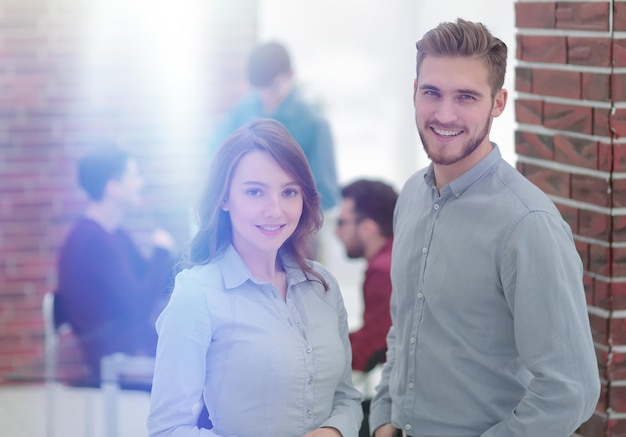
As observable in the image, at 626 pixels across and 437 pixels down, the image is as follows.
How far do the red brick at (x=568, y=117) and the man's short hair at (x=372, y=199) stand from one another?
1.47 m

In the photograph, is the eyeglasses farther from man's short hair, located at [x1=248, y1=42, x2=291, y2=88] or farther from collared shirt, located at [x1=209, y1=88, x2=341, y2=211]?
man's short hair, located at [x1=248, y1=42, x2=291, y2=88]

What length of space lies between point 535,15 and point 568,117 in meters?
0.27

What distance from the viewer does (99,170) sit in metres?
3.83

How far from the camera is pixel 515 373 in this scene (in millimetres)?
1752

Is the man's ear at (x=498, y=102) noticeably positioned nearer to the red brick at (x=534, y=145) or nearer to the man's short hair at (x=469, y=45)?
the man's short hair at (x=469, y=45)

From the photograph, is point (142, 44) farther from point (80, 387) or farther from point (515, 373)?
point (515, 373)

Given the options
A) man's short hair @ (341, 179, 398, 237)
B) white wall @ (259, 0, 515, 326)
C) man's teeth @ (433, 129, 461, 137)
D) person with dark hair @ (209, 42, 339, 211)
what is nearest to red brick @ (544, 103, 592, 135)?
man's teeth @ (433, 129, 461, 137)

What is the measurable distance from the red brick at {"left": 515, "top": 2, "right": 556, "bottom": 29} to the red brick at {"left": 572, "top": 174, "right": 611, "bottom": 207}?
0.37 meters

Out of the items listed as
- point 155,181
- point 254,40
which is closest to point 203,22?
point 254,40

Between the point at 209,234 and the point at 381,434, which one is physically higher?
the point at 209,234

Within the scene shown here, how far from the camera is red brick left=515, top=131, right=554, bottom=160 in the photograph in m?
2.24

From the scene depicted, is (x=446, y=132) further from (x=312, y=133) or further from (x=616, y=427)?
(x=312, y=133)

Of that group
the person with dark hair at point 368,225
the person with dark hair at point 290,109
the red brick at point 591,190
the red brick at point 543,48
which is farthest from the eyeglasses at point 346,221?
the red brick at point 591,190

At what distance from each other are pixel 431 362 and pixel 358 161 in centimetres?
422
